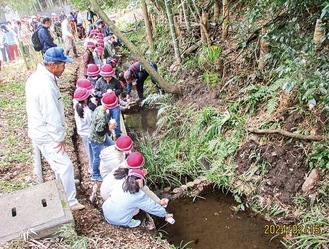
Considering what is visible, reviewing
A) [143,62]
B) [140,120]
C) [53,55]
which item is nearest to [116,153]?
[53,55]

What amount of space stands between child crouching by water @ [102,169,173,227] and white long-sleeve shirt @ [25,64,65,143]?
0.98m

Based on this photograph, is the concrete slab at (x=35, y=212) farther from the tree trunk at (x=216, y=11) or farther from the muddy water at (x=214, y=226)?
the tree trunk at (x=216, y=11)

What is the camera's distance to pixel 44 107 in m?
3.67

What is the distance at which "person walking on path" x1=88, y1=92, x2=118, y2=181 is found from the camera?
16.1 ft

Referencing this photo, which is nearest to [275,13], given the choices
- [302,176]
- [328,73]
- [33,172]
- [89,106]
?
[328,73]

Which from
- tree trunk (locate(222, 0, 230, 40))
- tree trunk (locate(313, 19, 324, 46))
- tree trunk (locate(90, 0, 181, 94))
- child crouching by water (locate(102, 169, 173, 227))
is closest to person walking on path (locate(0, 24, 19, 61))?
tree trunk (locate(90, 0, 181, 94))

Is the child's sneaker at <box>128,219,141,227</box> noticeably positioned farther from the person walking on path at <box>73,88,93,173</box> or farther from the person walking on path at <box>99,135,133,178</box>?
the person walking on path at <box>73,88,93,173</box>

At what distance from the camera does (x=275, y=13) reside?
5.50 metres

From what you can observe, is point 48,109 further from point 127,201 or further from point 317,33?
point 317,33

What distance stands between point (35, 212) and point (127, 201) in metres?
1.10

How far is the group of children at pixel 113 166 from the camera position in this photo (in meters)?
3.95

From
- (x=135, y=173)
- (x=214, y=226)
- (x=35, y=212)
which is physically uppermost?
(x=135, y=173)

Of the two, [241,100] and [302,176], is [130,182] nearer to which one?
[302,176]

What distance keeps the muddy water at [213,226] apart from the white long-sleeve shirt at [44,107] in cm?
226
